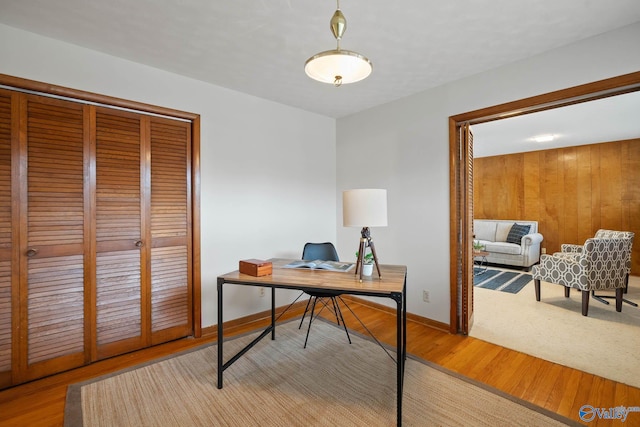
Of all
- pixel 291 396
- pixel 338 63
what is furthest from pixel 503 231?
pixel 338 63

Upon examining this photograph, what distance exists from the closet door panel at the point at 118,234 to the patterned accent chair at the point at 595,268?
178 inches

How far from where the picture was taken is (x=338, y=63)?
4.91ft

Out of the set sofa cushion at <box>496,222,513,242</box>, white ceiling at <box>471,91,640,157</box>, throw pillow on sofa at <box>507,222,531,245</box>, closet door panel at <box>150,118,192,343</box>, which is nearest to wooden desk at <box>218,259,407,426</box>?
closet door panel at <box>150,118,192,343</box>

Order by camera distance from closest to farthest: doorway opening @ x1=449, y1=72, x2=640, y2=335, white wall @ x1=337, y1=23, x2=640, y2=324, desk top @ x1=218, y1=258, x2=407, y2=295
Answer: desk top @ x1=218, y1=258, x2=407, y2=295
white wall @ x1=337, y1=23, x2=640, y2=324
doorway opening @ x1=449, y1=72, x2=640, y2=335

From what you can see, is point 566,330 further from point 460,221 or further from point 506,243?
point 506,243

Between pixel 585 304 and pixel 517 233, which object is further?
pixel 517 233

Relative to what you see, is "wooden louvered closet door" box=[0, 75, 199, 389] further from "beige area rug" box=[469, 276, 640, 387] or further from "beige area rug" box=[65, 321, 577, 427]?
"beige area rug" box=[469, 276, 640, 387]

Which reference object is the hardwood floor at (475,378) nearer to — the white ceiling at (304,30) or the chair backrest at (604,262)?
the chair backrest at (604,262)

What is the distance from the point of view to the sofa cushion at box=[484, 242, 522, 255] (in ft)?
18.4

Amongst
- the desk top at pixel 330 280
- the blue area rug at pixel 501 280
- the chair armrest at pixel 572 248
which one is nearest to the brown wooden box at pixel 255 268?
the desk top at pixel 330 280

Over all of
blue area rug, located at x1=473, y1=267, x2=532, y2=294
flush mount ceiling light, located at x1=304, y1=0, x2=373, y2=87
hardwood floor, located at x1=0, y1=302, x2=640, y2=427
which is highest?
flush mount ceiling light, located at x1=304, y1=0, x2=373, y2=87

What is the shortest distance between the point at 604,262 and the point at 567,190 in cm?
321

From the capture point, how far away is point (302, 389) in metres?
1.99

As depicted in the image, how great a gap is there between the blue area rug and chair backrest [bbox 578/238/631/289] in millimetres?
1015
